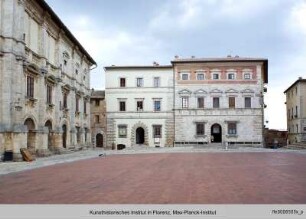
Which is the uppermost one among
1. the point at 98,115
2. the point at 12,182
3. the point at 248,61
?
the point at 248,61

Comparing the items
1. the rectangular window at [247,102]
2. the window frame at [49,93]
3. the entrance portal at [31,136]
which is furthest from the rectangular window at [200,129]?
the entrance portal at [31,136]

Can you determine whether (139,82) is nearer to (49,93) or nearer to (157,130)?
(157,130)

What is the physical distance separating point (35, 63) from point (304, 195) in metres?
20.5

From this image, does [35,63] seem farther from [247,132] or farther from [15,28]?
[247,132]

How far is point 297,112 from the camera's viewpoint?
168ft

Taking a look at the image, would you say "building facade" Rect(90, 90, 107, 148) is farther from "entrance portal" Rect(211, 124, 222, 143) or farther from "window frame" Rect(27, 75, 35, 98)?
"window frame" Rect(27, 75, 35, 98)

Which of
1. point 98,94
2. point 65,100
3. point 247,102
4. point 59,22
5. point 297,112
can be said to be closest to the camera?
point 59,22

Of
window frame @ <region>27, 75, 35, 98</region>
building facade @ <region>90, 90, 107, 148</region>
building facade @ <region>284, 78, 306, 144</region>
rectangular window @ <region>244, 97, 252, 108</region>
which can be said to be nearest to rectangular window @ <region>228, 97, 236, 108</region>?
rectangular window @ <region>244, 97, 252, 108</region>

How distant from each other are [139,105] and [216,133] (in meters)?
10.1

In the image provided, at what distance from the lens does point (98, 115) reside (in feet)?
149

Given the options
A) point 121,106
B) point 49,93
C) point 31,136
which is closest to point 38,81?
point 49,93
